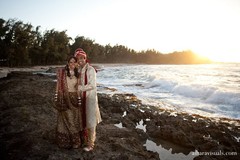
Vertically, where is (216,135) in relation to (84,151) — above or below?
below

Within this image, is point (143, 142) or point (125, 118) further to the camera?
point (125, 118)

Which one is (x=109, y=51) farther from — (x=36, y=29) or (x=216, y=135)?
(x=216, y=135)

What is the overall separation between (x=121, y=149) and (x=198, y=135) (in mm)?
3024

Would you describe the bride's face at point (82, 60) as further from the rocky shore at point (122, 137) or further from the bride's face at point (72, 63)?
the rocky shore at point (122, 137)

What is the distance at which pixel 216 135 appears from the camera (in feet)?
24.4

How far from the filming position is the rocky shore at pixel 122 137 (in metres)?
4.86

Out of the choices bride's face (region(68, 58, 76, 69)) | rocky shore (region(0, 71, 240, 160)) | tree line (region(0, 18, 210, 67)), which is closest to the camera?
bride's face (region(68, 58, 76, 69))

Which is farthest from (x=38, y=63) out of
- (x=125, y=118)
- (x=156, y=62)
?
(x=156, y=62)

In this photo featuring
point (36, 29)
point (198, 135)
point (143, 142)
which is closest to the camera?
point (143, 142)

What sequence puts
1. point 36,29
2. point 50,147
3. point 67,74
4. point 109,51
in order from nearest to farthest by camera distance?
point 67,74, point 50,147, point 36,29, point 109,51

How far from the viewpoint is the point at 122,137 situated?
643 cm

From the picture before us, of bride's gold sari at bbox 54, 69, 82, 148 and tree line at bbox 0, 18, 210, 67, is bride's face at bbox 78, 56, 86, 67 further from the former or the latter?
tree line at bbox 0, 18, 210, 67

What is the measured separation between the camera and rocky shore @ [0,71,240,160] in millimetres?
4855

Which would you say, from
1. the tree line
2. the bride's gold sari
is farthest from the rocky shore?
the tree line
